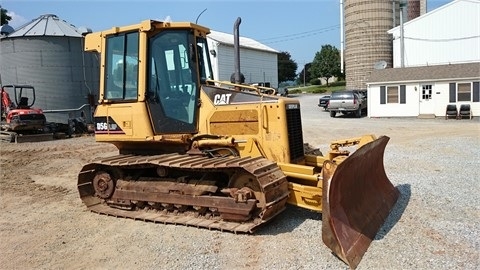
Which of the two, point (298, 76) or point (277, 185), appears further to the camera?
point (298, 76)

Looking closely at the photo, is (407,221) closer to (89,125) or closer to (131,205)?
(131,205)

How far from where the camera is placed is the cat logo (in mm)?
6391

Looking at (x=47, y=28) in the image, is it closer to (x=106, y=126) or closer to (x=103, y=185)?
(x=106, y=126)

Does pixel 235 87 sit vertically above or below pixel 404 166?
above

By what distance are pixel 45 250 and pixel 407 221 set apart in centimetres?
472

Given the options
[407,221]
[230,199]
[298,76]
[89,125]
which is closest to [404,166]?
[407,221]

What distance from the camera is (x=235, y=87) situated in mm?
6938

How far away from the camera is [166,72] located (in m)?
6.55

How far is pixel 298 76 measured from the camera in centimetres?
8706

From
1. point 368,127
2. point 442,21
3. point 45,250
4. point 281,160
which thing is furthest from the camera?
point 442,21

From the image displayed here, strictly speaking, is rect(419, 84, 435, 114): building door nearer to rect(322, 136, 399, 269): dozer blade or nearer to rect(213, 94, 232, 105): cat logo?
rect(322, 136, 399, 269): dozer blade

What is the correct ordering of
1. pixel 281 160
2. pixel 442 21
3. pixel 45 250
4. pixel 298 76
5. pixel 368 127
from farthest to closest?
1. pixel 298 76
2. pixel 442 21
3. pixel 368 127
4. pixel 281 160
5. pixel 45 250

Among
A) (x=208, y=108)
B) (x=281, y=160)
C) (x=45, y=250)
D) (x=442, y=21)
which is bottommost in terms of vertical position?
(x=45, y=250)

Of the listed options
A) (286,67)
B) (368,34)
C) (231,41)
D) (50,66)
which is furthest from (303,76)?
(50,66)
